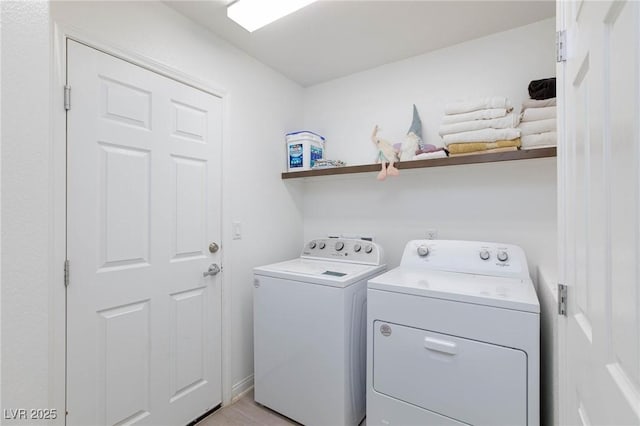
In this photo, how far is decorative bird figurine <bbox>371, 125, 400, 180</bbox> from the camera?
2.02 metres

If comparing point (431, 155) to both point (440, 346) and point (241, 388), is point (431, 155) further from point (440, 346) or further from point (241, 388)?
point (241, 388)

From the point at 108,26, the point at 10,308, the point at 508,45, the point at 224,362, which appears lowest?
the point at 224,362

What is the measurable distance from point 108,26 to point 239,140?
918 mm

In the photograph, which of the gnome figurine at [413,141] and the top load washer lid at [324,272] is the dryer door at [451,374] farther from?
the gnome figurine at [413,141]

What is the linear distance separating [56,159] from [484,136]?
218cm

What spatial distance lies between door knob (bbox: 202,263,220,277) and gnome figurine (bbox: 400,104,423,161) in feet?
4.93

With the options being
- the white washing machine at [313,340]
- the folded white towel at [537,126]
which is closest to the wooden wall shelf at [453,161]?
the folded white towel at [537,126]

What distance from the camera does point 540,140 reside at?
1.62 metres

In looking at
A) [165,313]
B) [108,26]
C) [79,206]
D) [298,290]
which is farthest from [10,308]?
[108,26]

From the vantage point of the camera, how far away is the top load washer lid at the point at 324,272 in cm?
169

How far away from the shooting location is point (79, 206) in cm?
134

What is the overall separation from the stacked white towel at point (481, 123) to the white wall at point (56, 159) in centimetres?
137

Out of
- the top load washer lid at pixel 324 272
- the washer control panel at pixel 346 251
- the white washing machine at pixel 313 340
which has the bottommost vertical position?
the white washing machine at pixel 313 340

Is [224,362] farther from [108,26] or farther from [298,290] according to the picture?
[108,26]
